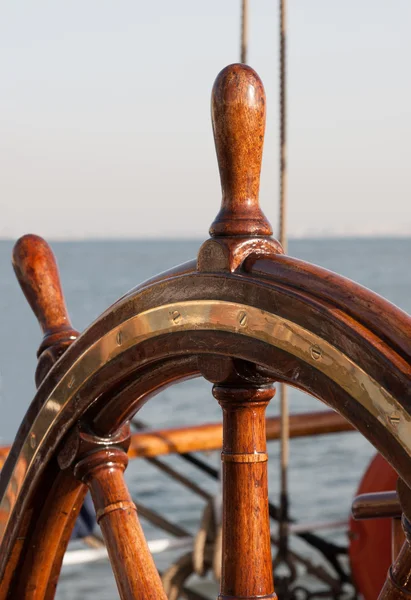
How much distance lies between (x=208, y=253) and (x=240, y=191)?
2.0 inches

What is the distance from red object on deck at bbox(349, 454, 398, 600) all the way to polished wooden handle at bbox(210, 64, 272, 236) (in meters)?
1.93

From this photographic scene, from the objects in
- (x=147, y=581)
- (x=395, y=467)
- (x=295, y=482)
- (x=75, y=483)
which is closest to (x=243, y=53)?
(x=75, y=483)

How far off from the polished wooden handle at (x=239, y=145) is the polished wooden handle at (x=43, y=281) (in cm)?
31

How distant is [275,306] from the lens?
26.0 inches

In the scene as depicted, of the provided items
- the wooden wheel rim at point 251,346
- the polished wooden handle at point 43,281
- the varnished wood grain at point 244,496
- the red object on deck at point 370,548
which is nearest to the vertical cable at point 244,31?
the polished wooden handle at point 43,281

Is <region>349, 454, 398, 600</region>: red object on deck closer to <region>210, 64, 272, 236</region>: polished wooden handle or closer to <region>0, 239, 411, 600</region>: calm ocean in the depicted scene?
<region>0, 239, 411, 600</region>: calm ocean

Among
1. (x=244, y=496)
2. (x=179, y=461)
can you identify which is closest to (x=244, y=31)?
(x=244, y=496)

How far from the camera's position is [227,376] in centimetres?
71

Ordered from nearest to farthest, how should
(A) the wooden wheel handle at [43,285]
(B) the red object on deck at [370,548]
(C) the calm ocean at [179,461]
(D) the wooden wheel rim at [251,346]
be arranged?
(D) the wooden wheel rim at [251,346], (A) the wooden wheel handle at [43,285], (B) the red object on deck at [370,548], (C) the calm ocean at [179,461]

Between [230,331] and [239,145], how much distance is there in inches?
5.0

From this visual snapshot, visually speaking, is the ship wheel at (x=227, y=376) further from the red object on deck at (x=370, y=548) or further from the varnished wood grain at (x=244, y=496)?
the red object on deck at (x=370, y=548)

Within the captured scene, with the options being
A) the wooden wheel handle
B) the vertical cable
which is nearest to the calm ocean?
the vertical cable

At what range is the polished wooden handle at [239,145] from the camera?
0.71 metres

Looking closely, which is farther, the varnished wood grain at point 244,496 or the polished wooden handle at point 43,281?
the polished wooden handle at point 43,281
